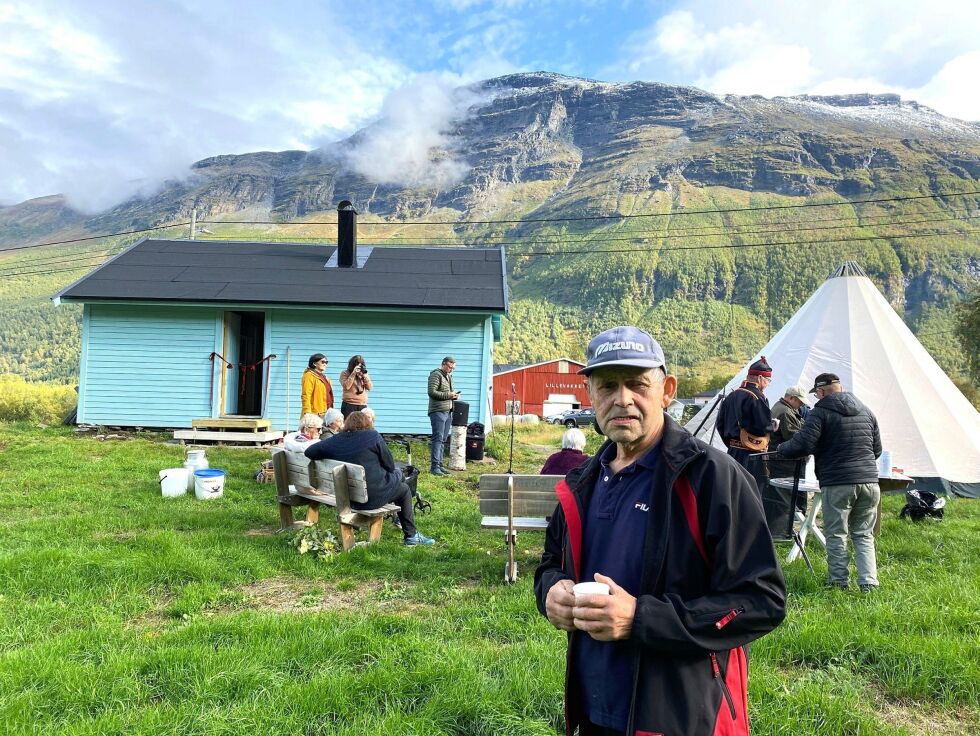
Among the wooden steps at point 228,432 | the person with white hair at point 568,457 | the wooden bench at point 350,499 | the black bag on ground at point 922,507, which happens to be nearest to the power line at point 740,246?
the wooden steps at point 228,432

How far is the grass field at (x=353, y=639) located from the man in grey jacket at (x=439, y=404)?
4.01 meters

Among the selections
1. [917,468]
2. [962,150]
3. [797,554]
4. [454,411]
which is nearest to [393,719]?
[797,554]

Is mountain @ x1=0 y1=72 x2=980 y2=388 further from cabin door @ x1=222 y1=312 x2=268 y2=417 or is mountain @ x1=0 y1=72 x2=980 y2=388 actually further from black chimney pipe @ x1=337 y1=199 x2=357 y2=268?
black chimney pipe @ x1=337 y1=199 x2=357 y2=268

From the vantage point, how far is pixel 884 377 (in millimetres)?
11422

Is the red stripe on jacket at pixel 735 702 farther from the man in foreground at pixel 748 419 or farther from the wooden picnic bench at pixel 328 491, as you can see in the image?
the man in foreground at pixel 748 419

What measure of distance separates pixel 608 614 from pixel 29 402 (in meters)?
27.6

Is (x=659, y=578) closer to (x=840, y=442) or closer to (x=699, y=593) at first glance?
(x=699, y=593)

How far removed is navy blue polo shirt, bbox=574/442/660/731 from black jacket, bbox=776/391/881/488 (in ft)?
14.6

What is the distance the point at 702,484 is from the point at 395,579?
14.7ft

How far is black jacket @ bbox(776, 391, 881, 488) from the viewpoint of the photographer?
18.0 feet

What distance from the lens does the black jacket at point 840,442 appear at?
548cm

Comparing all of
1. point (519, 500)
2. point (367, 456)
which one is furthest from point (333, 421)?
point (519, 500)

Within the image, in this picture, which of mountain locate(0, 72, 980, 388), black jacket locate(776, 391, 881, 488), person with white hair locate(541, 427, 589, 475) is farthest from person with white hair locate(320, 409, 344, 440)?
mountain locate(0, 72, 980, 388)

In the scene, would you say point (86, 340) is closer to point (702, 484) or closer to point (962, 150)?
point (702, 484)
